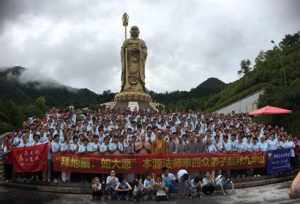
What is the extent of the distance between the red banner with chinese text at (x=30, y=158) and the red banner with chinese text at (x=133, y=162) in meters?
0.41

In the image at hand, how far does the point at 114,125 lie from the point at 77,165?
6.71 metres

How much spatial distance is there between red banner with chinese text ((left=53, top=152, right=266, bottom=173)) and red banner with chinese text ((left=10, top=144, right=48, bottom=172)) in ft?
1.35

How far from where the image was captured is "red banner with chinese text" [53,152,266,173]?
549 inches

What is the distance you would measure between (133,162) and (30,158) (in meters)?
3.52

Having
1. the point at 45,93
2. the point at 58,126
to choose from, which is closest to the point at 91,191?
the point at 58,126

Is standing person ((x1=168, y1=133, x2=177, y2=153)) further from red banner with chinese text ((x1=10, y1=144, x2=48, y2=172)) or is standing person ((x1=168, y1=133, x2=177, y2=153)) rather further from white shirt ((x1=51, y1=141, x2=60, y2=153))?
red banner with chinese text ((x1=10, y1=144, x2=48, y2=172))

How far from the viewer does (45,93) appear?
118375 millimetres

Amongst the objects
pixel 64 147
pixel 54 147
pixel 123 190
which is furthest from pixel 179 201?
pixel 54 147

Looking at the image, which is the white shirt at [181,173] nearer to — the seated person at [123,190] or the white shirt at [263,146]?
the seated person at [123,190]

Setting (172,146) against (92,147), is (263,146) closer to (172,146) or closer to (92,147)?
(172,146)

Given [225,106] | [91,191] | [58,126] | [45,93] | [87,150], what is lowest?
[91,191]

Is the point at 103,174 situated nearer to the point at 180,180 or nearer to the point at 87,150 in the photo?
the point at 87,150

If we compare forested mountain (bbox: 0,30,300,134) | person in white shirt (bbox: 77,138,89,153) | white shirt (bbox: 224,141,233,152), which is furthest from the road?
forested mountain (bbox: 0,30,300,134)

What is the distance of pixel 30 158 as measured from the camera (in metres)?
14.7
